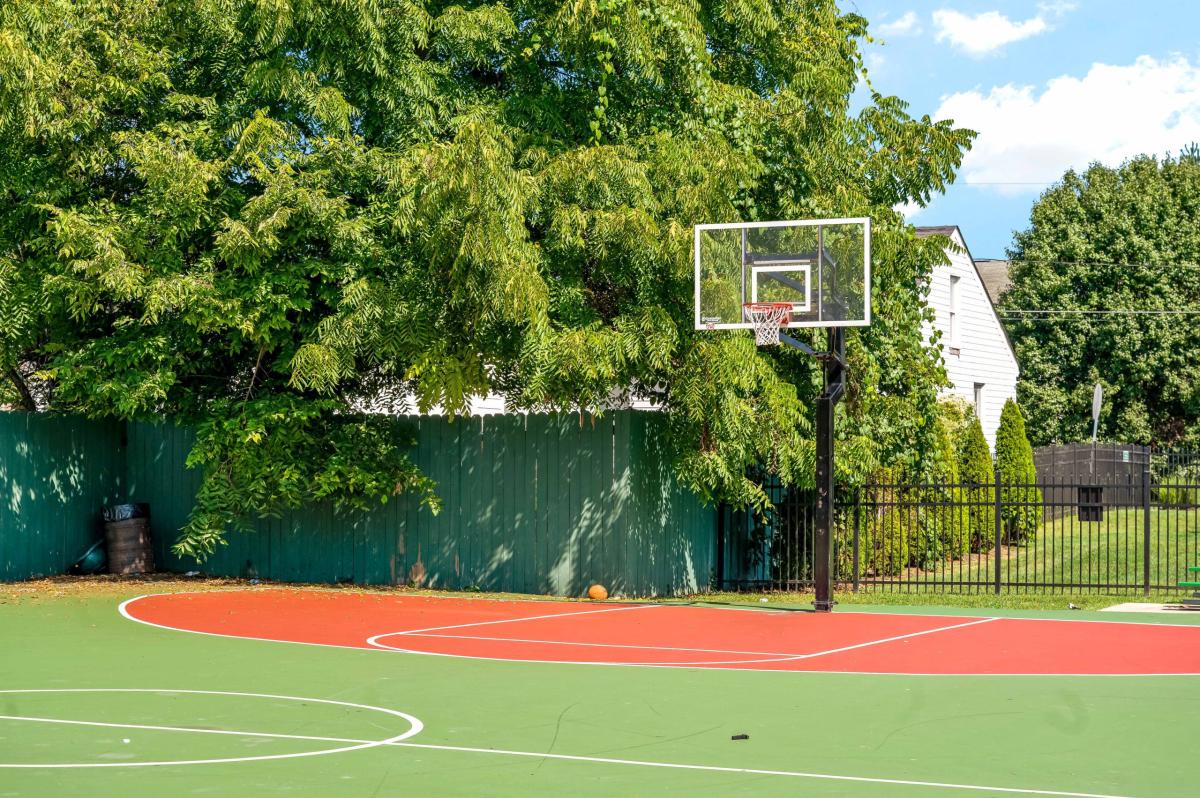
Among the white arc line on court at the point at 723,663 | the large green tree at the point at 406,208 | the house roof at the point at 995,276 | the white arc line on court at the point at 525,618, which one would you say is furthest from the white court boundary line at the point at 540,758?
the house roof at the point at 995,276

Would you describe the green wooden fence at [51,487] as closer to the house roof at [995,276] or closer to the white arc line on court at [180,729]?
the white arc line on court at [180,729]

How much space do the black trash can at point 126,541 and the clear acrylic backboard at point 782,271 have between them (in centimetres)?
930

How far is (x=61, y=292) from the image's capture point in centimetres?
1811

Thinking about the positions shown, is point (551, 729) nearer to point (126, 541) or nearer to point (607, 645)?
point (607, 645)

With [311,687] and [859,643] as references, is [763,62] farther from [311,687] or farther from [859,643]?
[311,687]

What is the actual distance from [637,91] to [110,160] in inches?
282

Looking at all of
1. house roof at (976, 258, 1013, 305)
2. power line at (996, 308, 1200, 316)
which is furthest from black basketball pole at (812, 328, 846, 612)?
house roof at (976, 258, 1013, 305)

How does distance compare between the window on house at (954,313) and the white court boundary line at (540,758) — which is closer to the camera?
the white court boundary line at (540,758)

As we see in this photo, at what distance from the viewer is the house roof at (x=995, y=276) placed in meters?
56.2

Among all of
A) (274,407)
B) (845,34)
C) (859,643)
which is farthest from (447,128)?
(859,643)

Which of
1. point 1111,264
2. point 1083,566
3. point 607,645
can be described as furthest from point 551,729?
point 1111,264

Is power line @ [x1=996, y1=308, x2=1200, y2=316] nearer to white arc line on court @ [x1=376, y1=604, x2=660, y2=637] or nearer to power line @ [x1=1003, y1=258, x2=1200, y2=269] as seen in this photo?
power line @ [x1=1003, y1=258, x2=1200, y2=269]

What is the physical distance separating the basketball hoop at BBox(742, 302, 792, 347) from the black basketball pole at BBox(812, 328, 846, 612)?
0.69 m

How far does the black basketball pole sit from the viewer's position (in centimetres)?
1656
